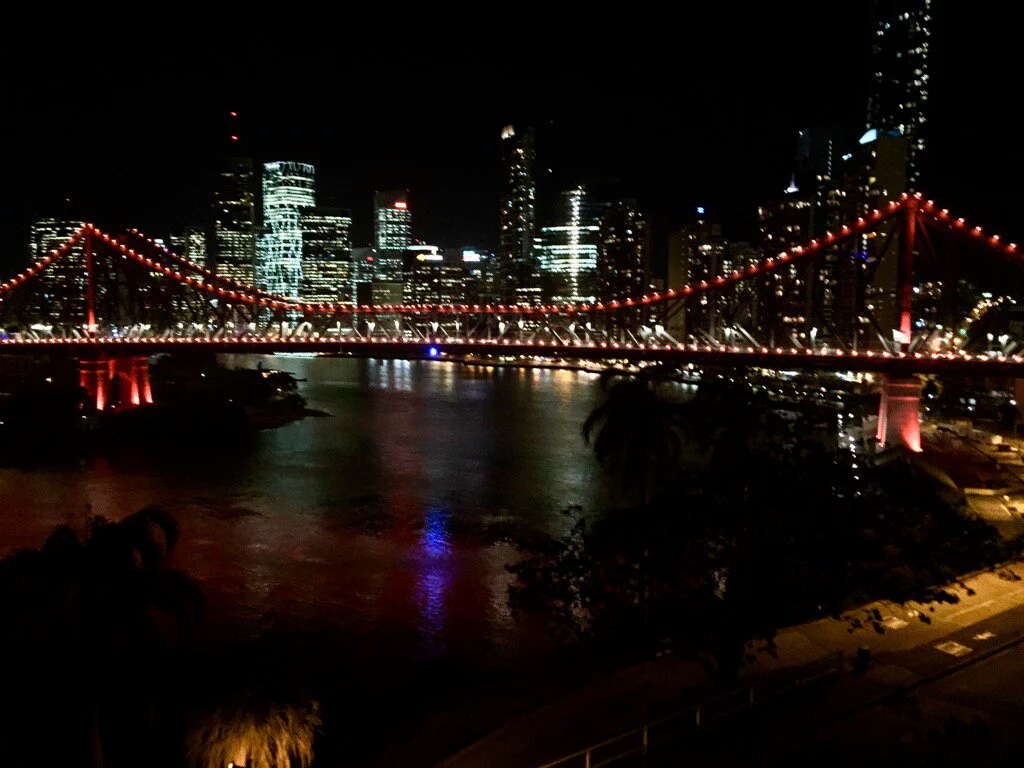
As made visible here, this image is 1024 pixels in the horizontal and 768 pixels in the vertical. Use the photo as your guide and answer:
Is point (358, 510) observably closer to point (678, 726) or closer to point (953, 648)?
point (953, 648)

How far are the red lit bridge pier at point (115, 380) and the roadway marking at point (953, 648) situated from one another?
4027 cm

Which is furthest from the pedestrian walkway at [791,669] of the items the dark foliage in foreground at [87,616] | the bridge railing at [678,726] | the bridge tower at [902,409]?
the bridge tower at [902,409]

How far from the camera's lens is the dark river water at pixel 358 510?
15.6 m

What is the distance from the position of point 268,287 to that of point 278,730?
6698 inches

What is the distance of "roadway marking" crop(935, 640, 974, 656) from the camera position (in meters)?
9.91

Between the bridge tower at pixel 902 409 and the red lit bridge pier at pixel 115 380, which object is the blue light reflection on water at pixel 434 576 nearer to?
the bridge tower at pixel 902 409

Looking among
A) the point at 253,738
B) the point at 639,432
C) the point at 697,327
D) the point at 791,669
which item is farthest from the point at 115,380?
the point at 791,669

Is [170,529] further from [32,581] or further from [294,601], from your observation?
[294,601]

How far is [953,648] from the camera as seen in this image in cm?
1004

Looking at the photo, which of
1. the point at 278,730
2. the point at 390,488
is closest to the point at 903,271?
the point at 390,488

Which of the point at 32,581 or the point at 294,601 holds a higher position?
the point at 32,581

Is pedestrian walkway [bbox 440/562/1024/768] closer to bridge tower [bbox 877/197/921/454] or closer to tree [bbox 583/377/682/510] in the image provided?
tree [bbox 583/377/682/510]

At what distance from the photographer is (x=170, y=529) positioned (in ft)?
25.8

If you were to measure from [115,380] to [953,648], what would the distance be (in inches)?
1706
